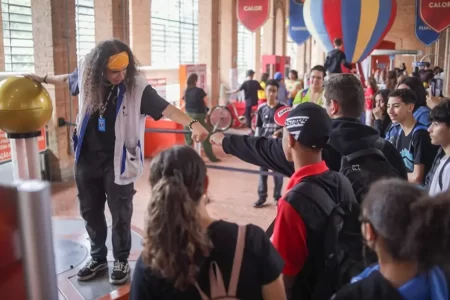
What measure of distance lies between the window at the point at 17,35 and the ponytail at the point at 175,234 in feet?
24.6

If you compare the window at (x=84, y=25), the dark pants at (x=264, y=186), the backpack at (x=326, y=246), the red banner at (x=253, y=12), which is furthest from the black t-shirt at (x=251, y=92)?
the backpack at (x=326, y=246)

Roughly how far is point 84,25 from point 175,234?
8932 mm

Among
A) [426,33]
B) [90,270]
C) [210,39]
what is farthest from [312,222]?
[426,33]

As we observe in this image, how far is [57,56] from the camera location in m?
6.70

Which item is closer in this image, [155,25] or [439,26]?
[439,26]

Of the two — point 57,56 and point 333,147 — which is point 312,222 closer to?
point 333,147

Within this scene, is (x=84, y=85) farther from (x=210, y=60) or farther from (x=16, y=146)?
(x=210, y=60)

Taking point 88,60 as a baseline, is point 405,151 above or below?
below

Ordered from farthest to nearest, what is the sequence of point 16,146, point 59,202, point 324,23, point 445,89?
point 445,89 < point 324,23 < point 59,202 < point 16,146

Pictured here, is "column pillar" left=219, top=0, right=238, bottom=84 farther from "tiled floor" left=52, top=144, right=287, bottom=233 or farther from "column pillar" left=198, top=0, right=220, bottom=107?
"tiled floor" left=52, top=144, right=287, bottom=233

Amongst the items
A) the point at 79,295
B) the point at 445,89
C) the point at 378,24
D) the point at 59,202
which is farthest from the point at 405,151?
the point at 445,89

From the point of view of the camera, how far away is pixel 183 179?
1384mm

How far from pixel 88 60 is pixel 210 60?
9.63 m

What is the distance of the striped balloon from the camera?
6.14m
